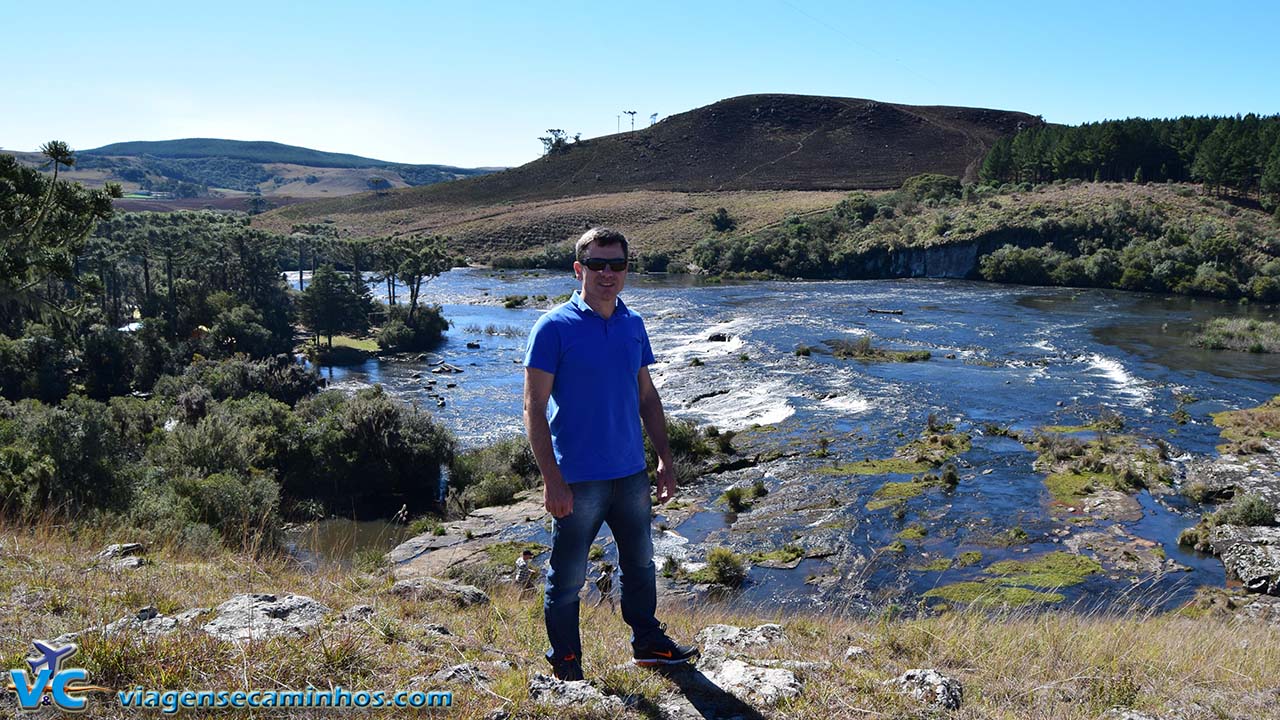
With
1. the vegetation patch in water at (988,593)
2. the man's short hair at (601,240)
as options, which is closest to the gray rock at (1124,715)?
the man's short hair at (601,240)

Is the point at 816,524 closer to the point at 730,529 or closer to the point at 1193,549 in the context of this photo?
the point at 730,529

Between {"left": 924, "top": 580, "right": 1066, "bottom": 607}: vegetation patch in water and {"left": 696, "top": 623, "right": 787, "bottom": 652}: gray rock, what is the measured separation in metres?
8.42

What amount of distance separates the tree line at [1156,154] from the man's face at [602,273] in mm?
83466

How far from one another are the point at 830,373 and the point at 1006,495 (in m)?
14.8

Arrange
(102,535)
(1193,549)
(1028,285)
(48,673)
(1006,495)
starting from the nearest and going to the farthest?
(48,673) → (102,535) → (1193,549) → (1006,495) → (1028,285)

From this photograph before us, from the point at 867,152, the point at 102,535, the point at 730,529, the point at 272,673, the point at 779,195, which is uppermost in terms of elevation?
the point at 867,152

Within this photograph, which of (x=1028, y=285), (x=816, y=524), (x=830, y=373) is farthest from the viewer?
(x=1028, y=285)

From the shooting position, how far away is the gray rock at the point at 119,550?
6.83 meters

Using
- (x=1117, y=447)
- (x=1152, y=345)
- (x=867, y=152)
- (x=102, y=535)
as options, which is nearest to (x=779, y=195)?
(x=867, y=152)

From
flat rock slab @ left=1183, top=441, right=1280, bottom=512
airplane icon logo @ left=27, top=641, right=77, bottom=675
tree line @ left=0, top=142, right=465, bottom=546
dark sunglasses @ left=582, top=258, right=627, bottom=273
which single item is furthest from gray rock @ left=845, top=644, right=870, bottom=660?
flat rock slab @ left=1183, top=441, right=1280, bottom=512

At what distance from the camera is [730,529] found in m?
18.5

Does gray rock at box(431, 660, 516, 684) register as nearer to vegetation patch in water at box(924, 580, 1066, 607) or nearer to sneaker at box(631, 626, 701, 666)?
sneaker at box(631, 626, 701, 666)

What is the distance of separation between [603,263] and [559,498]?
132 centimetres

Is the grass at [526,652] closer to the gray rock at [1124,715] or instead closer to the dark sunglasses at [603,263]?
the gray rock at [1124,715]
